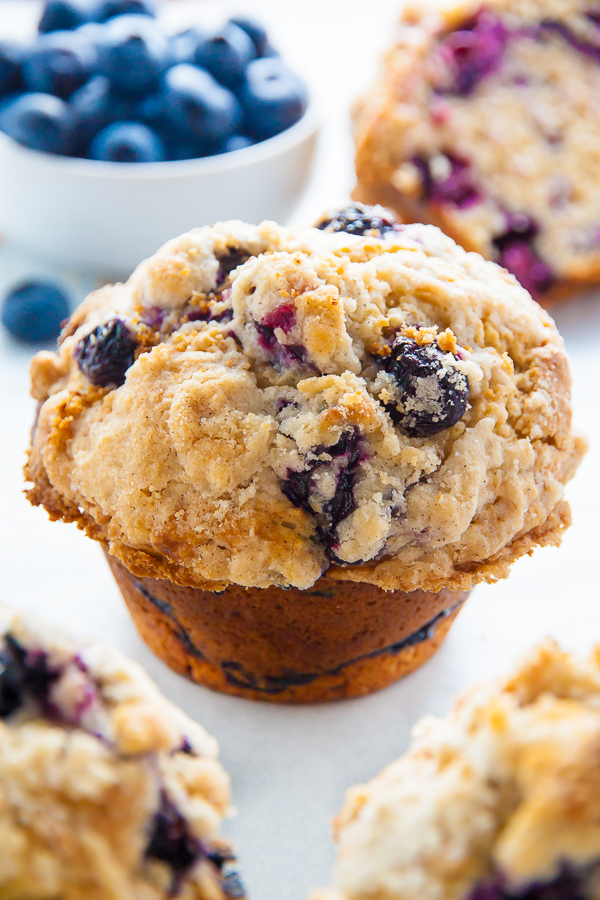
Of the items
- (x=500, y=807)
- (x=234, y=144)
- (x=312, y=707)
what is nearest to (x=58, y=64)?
(x=234, y=144)

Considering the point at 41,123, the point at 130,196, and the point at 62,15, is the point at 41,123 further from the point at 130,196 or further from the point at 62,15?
the point at 62,15

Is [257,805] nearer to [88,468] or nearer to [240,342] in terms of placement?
[88,468]

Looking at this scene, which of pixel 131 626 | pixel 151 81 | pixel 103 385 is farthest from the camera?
pixel 151 81

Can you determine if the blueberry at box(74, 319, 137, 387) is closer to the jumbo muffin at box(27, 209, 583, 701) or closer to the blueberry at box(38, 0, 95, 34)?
the jumbo muffin at box(27, 209, 583, 701)

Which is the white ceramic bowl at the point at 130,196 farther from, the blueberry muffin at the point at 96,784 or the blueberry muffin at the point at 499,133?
the blueberry muffin at the point at 96,784

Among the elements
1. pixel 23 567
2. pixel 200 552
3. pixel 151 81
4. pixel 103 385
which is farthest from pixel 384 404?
pixel 151 81
